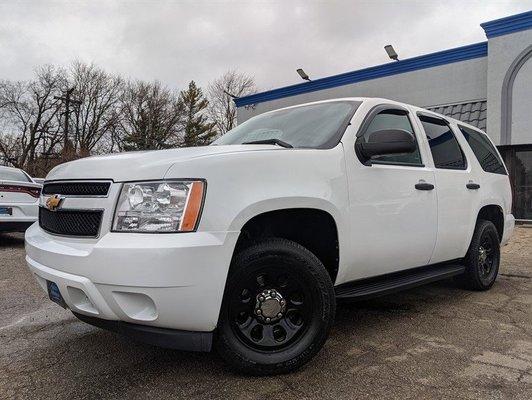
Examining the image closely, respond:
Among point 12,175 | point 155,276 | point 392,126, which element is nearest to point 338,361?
point 155,276

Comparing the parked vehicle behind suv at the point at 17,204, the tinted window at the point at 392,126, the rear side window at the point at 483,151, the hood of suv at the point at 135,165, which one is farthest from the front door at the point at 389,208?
the parked vehicle behind suv at the point at 17,204

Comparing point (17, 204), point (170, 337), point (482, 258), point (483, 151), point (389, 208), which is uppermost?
point (483, 151)

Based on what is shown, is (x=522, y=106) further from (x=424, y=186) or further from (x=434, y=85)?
(x=424, y=186)

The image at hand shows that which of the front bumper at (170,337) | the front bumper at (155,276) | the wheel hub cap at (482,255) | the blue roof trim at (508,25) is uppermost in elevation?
the blue roof trim at (508,25)

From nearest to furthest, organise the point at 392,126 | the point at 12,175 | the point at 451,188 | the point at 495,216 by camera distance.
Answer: the point at 392,126
the point at 451,188
the point at 495,216
the point at 12,175

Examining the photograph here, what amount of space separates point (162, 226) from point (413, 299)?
3.04m

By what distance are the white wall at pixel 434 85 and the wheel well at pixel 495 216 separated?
8.43 metres

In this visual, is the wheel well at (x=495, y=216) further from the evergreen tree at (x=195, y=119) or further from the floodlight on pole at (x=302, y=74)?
the evergreen tree at (x=195, y=119)

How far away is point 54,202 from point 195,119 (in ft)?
143

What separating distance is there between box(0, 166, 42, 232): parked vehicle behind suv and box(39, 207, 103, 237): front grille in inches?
221

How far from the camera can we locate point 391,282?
3457 millimetres

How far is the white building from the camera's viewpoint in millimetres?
11477

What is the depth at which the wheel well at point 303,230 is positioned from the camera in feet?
9.22

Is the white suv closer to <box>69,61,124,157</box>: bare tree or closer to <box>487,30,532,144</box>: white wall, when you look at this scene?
→ <box>487,30,532,144</box>: white wall
